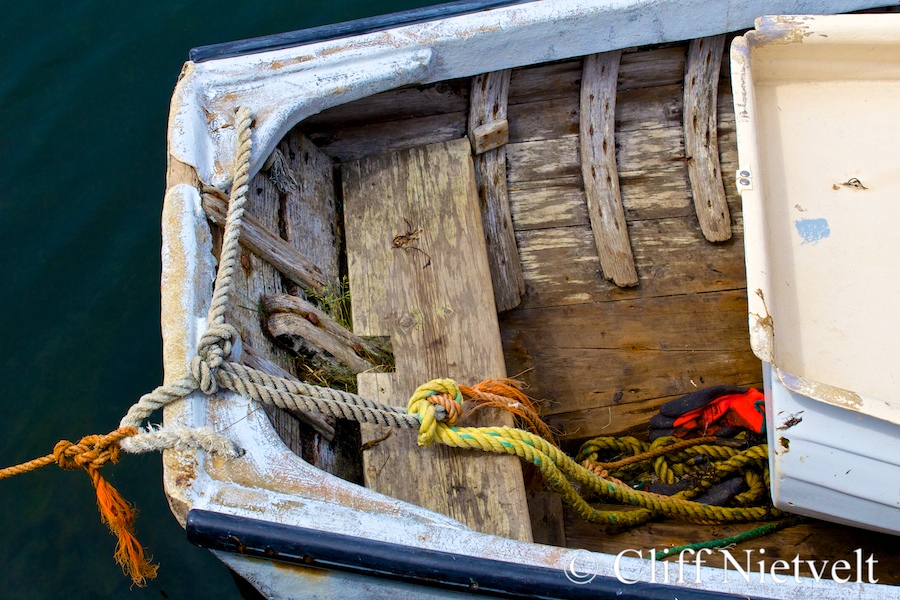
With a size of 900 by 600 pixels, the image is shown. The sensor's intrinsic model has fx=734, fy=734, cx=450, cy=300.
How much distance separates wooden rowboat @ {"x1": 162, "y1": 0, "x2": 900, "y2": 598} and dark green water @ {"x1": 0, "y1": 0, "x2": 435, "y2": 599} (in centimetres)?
123

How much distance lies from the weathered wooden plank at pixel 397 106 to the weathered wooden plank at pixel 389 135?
2 centimetres

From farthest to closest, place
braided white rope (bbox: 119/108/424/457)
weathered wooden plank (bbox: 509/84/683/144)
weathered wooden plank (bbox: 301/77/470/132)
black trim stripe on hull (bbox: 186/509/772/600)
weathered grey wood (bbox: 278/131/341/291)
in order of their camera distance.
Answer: weathered wooden plank (bbox: 509/84/683/144) → weathered wooden plank (bbox: 301/77/470/132) → weathered grey wood (bbox: 278/131/341/291) → braided white rope (bbox: 119/108/424/457) → black trim stripe on hull (bbox: 186/509/772/600)

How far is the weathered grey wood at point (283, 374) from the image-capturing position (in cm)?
215

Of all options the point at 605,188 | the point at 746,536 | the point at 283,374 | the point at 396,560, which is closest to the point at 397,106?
the point at 605,188

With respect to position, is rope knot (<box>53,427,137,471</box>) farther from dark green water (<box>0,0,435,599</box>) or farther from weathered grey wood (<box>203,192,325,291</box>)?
dark green water (<box>0,0,435,599</box>)

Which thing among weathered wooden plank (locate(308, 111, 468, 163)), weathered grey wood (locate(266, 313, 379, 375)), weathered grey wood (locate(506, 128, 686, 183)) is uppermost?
weathered wooden plank (locate(308, 111, 468, 163))

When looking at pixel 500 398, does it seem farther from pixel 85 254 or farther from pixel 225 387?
pixel 85 254

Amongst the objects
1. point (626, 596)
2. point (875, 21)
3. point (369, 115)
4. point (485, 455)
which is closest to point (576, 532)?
point (485, 455)

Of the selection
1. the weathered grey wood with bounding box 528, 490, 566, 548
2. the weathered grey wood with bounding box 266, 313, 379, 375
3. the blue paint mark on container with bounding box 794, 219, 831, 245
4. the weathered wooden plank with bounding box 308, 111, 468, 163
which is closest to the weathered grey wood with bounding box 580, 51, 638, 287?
the weathered wooden plank with bounding box 308, 111, 468, 163

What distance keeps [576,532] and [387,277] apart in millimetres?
1111

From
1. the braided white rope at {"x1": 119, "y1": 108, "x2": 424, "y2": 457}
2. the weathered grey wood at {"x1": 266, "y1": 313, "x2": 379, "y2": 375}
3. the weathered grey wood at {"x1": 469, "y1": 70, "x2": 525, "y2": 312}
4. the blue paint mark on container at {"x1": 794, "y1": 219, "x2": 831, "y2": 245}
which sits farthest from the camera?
the weathered grey wood at {"x1": 469, "y1": 70, "x2": 525, "y2": 312}

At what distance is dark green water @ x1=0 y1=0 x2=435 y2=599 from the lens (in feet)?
Answer: 9.68

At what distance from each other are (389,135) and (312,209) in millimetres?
439

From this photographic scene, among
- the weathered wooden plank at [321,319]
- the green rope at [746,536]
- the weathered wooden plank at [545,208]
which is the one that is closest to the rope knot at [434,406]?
the weathered wooden plank at [321,319]
